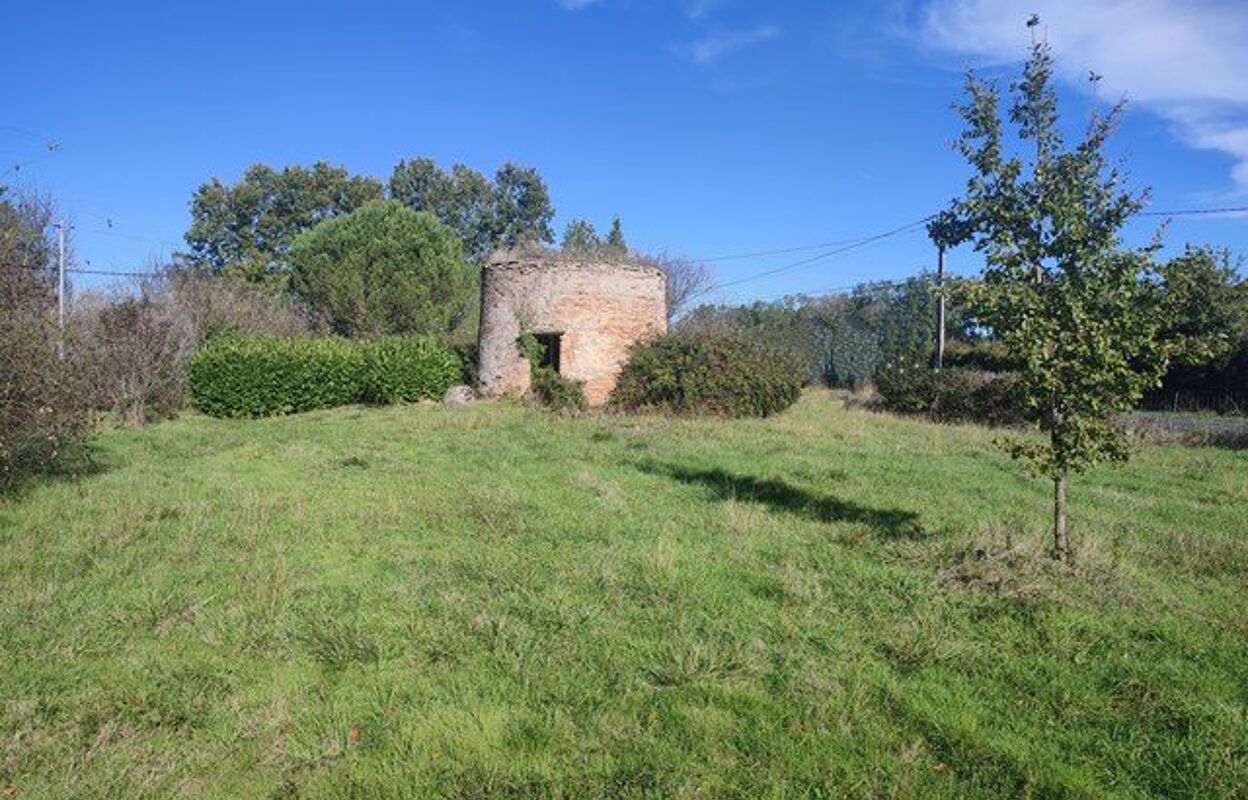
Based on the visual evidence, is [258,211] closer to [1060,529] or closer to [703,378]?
[703,378]

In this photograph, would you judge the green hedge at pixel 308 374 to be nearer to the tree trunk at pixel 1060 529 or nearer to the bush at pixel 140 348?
the bush at pixel 140 348

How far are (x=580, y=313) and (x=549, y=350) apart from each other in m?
1.74

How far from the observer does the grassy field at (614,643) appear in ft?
11.5

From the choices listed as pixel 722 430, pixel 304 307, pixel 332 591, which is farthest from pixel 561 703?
pixel 304 307

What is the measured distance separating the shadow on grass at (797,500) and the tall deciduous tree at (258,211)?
42425 mm

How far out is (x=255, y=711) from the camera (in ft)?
13.1

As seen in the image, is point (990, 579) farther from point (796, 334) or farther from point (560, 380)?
point (796, 334)

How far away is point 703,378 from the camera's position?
1809 cm

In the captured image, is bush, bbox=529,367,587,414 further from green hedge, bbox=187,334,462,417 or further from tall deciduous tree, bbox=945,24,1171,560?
tall deciduous tree, bbox=945,24,1171,560

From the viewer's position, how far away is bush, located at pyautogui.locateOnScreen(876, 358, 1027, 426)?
60.8 feet

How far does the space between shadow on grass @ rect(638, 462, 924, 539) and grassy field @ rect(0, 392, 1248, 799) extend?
0.06 m

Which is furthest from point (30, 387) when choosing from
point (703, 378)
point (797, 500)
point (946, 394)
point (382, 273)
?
point (382, 273)

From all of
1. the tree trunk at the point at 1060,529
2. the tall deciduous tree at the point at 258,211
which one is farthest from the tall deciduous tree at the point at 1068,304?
the tall deciduous tree at the point at 258,211

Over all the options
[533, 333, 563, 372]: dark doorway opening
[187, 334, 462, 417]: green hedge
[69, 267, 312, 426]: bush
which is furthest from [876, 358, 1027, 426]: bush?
[69, 267, 312, 426]: bush
